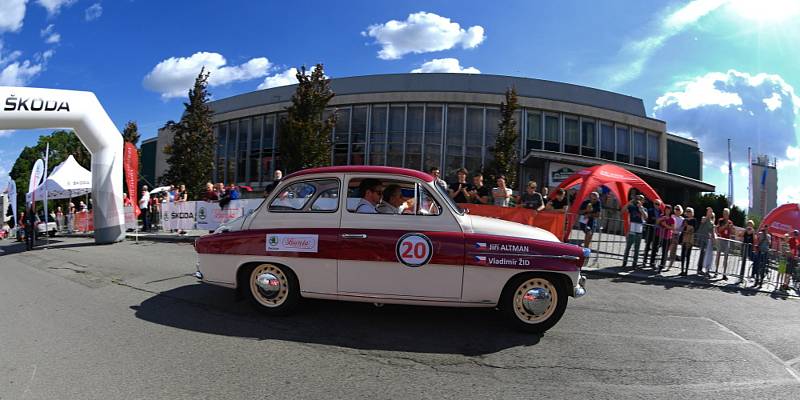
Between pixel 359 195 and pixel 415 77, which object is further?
pixel 415 77

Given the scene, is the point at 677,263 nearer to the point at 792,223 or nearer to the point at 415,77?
the point at 792,223

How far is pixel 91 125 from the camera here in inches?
517

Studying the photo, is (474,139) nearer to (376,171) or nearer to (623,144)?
(623,144)

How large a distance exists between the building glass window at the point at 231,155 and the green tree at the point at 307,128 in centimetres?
1394

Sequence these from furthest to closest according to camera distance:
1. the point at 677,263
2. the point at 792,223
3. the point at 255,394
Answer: the point at 792,223, the point at 677,263, the point at 255,394

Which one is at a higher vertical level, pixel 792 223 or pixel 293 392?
pixel 792 223

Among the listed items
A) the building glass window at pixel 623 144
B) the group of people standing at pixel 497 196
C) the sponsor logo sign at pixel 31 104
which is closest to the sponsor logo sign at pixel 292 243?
the group of people standing at pixel 497 196

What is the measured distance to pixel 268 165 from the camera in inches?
1204

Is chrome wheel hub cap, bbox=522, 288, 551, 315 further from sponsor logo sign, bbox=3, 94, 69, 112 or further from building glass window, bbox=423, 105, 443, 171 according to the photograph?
building glass window, bbox=423, 105, 443, 171

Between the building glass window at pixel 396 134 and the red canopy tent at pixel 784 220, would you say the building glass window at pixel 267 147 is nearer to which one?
the building glass window at pixel 396 134

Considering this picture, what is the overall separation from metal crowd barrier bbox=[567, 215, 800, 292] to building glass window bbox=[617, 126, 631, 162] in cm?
1861

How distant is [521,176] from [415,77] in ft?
30.3

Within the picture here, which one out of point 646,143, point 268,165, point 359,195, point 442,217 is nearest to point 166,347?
point 359,195

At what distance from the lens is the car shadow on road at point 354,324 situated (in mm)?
4508
